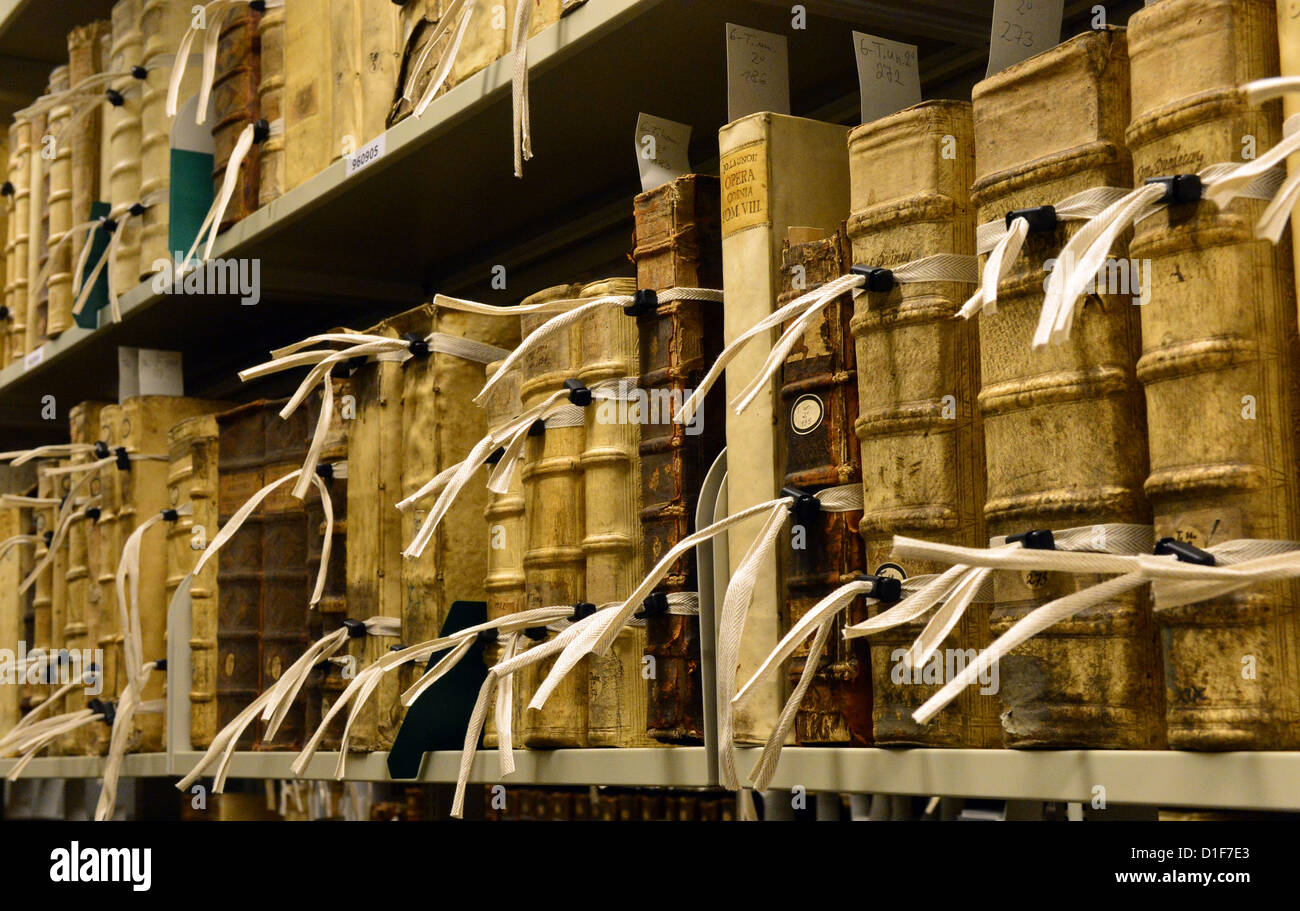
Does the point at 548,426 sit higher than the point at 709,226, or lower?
lower

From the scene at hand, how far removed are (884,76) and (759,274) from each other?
0.15m

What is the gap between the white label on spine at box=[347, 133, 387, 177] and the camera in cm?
135

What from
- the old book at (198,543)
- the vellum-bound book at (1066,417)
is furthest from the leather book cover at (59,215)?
the vellum-bound book at (1066,417)

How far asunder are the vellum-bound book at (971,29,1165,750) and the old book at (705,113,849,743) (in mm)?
191

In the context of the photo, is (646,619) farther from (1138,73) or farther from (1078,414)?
(1138,73)

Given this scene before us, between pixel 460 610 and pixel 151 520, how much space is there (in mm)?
652

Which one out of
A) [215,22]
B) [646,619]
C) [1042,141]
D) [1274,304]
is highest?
[215,22]

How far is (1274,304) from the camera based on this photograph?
2.27ft

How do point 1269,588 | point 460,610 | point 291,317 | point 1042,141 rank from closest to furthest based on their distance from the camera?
point 1269,588, point 1042,141, point 460,610, point 291,317

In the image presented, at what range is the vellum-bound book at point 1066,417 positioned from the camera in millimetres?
733

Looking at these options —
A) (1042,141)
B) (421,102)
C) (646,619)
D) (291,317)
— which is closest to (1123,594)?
(1042,141)

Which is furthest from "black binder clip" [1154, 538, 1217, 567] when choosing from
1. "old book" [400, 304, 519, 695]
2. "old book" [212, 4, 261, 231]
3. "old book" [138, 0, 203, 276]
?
"old book" [138, 0, 203, 276]

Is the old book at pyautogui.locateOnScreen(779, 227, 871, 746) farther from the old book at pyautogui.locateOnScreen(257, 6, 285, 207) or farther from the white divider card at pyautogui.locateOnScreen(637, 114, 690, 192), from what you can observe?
the old book at pyautogui.locateOnScreen(257, 6, 285, 207)

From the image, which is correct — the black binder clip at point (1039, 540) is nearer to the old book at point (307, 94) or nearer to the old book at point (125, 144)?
the old book at point (307, 94)
